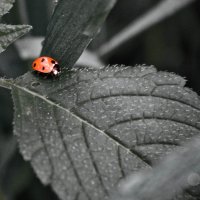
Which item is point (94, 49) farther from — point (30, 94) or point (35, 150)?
point (35, 150)

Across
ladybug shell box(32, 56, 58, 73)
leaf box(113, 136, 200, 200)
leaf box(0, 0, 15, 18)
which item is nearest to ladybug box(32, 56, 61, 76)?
ladybug shell box(32, 56, 58, 73)

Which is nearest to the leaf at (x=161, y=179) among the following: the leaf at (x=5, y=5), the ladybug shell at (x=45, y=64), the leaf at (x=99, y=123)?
the leaf at (x=99, y=123)

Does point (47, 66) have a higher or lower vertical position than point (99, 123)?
higher

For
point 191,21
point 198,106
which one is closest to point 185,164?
point 198,106

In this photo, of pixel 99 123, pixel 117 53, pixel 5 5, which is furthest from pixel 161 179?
pixel 117 53

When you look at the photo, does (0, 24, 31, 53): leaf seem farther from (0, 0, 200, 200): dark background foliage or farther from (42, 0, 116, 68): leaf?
(0, 0, 200, 200): dark background foliage

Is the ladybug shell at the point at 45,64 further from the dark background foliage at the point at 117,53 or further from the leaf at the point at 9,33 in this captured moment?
the dark background foliage at the point at 117,53

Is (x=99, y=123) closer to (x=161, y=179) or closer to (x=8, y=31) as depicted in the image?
(x=8, y=31)
